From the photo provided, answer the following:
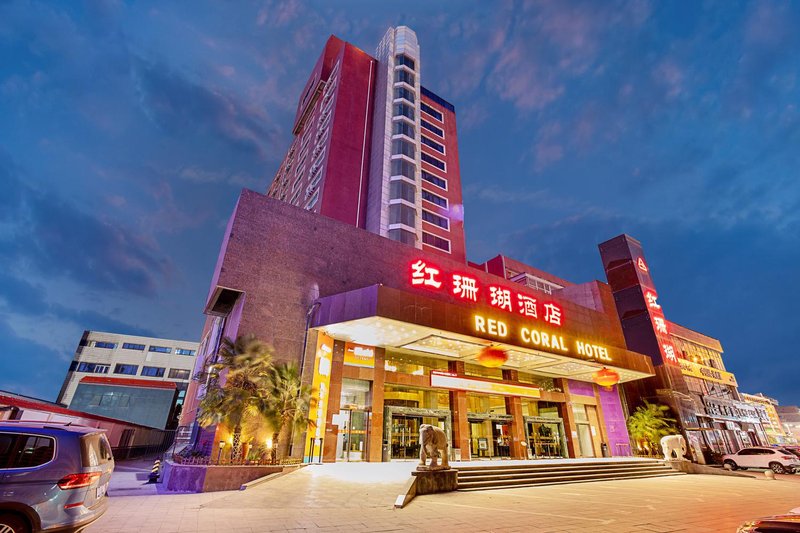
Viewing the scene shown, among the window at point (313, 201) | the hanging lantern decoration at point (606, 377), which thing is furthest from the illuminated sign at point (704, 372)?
the window at point (313, 201)

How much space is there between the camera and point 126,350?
5862 centimetres

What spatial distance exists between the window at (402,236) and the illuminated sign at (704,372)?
110 ft

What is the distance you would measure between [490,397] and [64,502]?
25.1 meters

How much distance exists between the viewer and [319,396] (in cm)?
1842

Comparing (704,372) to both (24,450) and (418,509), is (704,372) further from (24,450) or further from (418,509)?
(24,450)

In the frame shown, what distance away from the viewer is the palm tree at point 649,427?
3055cm

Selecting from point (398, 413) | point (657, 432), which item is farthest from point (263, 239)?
point (657, 432)

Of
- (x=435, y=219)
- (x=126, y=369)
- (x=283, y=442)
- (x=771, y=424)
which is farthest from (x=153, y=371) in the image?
(x=771, y=424)

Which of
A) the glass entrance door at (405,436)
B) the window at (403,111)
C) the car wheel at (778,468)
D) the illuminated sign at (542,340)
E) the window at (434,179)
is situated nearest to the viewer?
the illuminated sign at (542,340)

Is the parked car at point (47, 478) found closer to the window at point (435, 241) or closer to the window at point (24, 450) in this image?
the window at point (24, 450)

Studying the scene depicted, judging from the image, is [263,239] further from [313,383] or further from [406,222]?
[406,222]

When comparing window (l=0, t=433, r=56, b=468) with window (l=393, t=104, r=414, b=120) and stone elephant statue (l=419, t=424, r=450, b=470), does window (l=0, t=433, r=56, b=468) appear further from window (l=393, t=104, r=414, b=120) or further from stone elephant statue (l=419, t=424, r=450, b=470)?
window (l=393, t=104, r=414, b=120)

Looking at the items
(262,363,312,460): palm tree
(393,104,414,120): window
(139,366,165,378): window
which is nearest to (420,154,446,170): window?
(393,104,414,120): window

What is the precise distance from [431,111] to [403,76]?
6.26m
